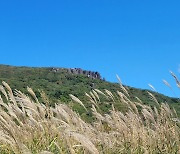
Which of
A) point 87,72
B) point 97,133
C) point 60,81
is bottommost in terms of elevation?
point 97,133

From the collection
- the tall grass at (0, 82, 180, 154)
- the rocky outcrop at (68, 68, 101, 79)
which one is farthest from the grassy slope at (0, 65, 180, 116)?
the tall grass at (0, 82, 180, 154)

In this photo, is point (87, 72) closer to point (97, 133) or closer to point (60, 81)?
point (60, 81)

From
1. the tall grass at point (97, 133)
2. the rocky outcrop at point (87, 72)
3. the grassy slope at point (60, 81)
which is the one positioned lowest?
the tall grass at point (97, 133)

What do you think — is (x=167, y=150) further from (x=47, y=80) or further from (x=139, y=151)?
(x=47, y=80)

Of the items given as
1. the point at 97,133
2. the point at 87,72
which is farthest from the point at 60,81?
the point at 97,133

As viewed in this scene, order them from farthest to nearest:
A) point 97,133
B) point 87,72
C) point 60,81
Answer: point 87,72, point 60,81, point 97,133

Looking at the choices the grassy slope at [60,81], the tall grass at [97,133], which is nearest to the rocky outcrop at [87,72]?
the grassy slope at [60,81]

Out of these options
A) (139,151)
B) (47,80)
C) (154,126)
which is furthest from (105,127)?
(47,80)

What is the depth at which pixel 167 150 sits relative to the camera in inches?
243

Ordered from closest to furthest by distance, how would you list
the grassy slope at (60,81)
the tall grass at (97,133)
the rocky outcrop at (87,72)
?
1. the tall grass at (97,133)
2. the grassy slope at (60,81)
3. the rocky outcrop at (87,72)

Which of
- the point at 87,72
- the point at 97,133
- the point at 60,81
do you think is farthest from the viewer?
the point at 87,72

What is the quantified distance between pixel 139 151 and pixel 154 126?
0.81 metres

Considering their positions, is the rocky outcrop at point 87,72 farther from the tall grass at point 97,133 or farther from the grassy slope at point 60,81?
the tall grass at point 97,133

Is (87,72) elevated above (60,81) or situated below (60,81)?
above
